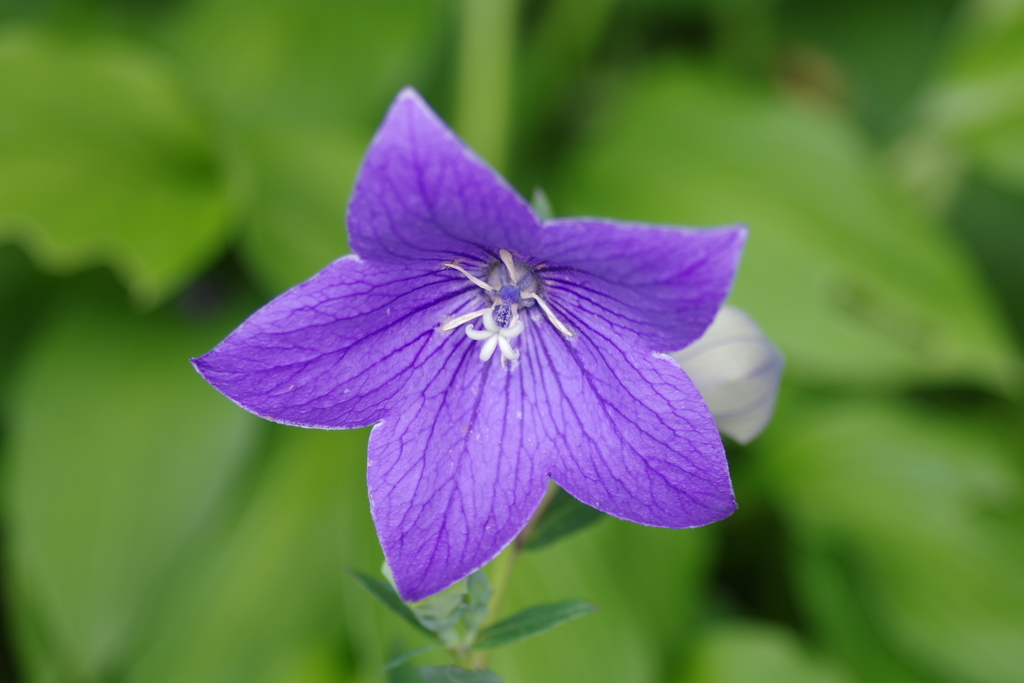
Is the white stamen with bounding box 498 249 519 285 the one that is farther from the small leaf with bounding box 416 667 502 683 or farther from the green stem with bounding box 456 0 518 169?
the green stem with bounding box 456 0 518 169

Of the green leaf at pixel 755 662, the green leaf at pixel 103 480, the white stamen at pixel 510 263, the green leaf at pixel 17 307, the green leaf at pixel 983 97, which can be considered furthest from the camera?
the green leaf at pixel 983 97

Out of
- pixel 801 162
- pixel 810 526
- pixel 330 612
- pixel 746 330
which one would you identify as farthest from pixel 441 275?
pixel 801 162

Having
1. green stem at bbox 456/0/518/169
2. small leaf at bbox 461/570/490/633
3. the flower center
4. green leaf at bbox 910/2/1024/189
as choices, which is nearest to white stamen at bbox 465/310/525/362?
the flower center

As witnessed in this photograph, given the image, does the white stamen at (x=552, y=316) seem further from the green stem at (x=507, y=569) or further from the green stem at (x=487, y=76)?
the green stem at (x=487, y=76)

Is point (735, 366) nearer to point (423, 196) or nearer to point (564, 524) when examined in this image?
point (564, 524)

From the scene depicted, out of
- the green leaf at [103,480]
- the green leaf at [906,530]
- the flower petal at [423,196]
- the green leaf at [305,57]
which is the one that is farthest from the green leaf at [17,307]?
the green leaf at [906,530]

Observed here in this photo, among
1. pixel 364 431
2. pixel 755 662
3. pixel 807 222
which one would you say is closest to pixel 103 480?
pixel 364 431
